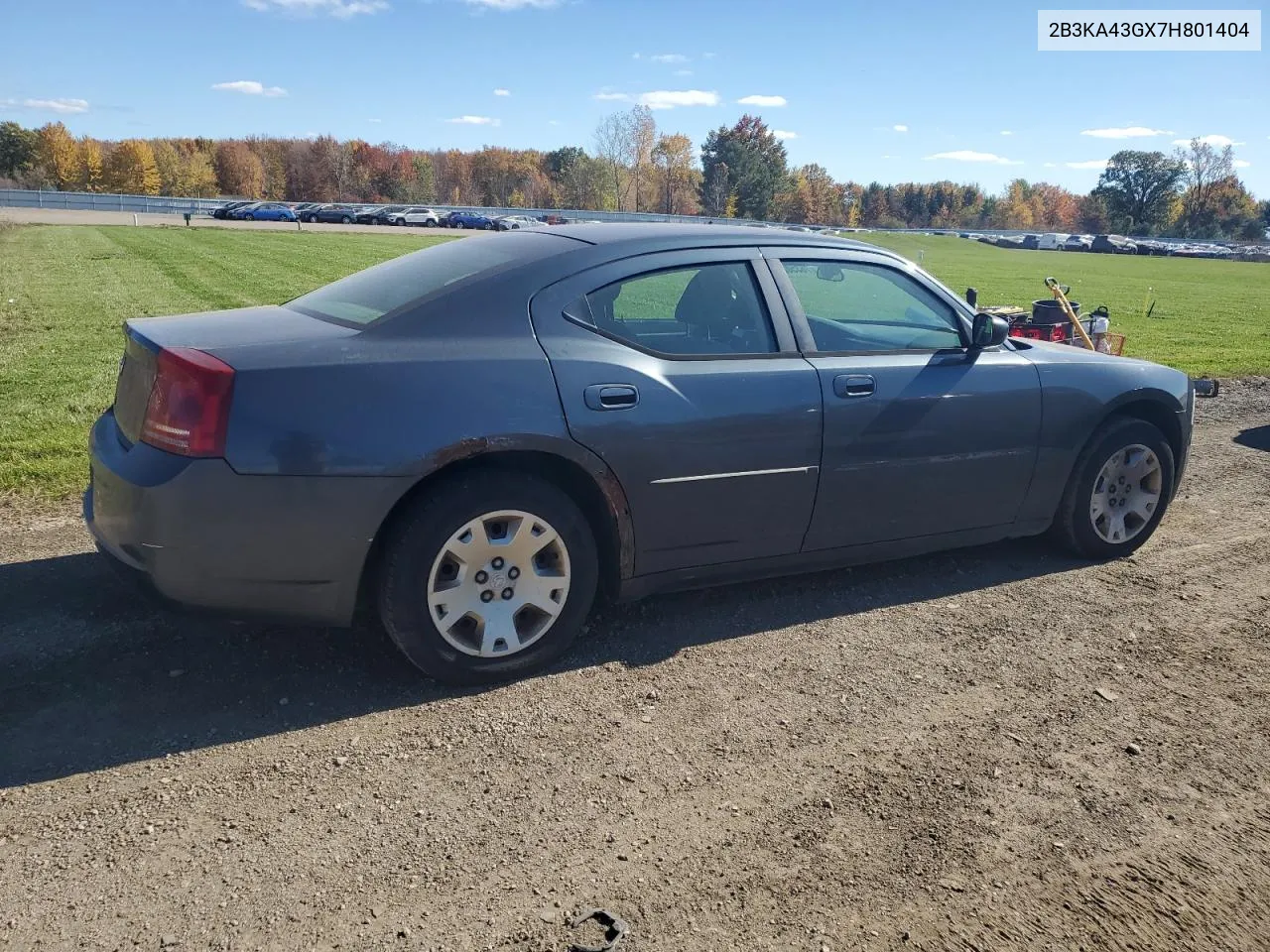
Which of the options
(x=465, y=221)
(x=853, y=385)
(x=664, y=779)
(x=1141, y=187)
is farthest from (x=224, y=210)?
(x=1141, y=187)

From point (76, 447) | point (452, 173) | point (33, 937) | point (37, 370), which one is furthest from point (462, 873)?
point (452, 173)

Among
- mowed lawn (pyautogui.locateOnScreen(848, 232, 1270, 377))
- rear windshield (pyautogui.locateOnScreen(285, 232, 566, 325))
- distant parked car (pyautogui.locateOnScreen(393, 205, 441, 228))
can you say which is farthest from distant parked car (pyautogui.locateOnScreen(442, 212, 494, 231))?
rear windshield (pyautogui.locateOnScreen(285, 232, 566, 325))

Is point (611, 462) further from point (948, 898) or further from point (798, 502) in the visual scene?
point (948, 898)

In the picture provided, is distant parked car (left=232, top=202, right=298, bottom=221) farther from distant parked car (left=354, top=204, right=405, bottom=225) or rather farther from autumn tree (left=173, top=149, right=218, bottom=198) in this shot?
autumn tree (left=173, top=149, right=218, bottom=198)

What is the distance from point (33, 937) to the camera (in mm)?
2326

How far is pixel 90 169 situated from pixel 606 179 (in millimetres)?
54100

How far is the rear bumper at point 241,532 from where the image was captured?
321 centimetres

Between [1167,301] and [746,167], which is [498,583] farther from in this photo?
[746,167]

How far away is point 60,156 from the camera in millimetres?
103750

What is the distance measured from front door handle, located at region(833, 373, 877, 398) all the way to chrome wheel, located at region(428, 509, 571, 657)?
4.49 feet

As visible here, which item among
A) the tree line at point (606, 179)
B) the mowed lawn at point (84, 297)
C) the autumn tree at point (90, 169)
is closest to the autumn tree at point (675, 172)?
the tree line at point (606, 179)

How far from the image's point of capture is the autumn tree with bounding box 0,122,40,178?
101m

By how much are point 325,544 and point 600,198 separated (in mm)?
103216

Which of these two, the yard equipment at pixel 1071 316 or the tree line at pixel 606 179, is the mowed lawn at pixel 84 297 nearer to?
the yard equipment at pixel 1071 316
